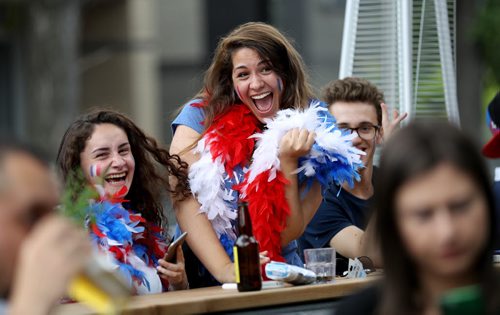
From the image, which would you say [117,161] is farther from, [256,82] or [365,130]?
[365,130]

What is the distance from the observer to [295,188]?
3.92 metres

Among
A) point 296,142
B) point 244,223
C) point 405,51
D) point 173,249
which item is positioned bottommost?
point 173,249

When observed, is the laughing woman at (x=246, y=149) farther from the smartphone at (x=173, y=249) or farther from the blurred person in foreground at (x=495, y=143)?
the blurred person in foreground at (x=495, y=143)

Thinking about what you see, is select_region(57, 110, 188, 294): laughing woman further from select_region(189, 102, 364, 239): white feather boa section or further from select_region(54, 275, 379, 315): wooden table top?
select_region(54, 275, 379, 315): wooden table top

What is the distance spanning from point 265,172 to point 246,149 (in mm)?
A: 201

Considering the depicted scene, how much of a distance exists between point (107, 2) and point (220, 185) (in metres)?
18.4

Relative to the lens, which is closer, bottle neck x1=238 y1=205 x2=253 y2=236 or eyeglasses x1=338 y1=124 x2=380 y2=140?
bottle neck x1=238 y1=205 x2=253 y2=236

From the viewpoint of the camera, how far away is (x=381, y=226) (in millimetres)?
2004

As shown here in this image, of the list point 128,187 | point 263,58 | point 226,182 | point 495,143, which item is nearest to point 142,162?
point 128,187

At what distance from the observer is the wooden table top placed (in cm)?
300

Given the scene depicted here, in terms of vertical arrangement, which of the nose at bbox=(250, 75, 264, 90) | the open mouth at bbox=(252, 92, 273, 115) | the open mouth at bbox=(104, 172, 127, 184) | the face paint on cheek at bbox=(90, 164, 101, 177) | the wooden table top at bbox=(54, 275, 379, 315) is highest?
the nose at bbox=(250, 75, 264, 90)

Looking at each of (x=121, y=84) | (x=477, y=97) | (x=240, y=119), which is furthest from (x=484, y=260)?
(x=121, y=84)

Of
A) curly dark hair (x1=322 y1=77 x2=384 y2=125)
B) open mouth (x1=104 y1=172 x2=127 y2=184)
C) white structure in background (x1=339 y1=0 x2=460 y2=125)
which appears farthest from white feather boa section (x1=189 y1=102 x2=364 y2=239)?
white structure in background (x1=339 y1=0 x2=460 y2=125)

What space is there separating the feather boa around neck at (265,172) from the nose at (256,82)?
0.44ft
